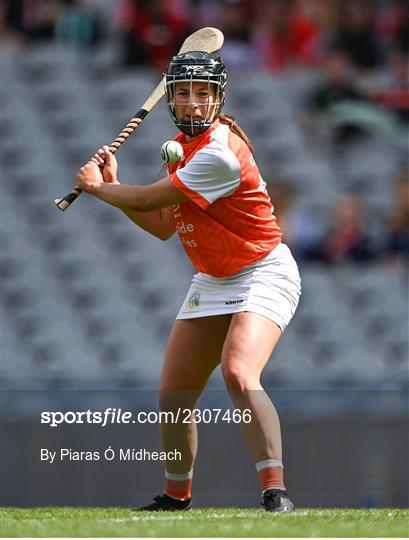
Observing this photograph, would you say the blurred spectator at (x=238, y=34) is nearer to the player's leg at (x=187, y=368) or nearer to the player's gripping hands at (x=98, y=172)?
the player's gripping hands at (x=98, y=172)

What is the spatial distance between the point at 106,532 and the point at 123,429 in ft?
9.62

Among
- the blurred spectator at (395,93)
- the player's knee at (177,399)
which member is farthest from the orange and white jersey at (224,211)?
the blurred spectator at (395,93)

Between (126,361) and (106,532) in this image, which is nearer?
(106,532)

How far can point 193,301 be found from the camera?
Result: 6234mm

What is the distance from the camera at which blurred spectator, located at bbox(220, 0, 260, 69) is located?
11719 millimetres

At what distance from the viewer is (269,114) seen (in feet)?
38.9

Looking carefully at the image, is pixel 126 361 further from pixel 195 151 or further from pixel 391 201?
pixel 195 151

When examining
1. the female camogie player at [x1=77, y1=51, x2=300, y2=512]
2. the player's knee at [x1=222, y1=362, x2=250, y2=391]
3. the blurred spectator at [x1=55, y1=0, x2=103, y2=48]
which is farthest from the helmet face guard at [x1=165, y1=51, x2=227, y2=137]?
the blurred spectator at [x1=55, y1=0, x2=103, y2=48]

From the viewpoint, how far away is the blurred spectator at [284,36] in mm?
11945

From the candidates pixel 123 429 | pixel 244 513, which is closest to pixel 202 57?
pixel 244 513

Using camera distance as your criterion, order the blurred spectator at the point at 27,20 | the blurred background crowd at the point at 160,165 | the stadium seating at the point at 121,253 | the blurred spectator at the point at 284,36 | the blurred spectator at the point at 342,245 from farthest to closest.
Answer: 1. the blurred spectator at the point at 284,36
2. the blurred spectator at the point at 27,20
3. the blurred spectator at the point at 342,245
4. the blurred background crowd at the point at 160,165
5. the stadium seating at the point at 121,253

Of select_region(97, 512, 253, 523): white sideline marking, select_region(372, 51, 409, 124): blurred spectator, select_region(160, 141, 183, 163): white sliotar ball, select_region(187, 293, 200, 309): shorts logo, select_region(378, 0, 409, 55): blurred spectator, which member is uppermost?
select_region(160, 141, 183, 163): white sliotar ball

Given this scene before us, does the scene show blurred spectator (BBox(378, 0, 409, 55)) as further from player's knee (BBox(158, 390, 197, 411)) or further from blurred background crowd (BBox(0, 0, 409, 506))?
player's knee (BBox(158, 390, 197, 411))

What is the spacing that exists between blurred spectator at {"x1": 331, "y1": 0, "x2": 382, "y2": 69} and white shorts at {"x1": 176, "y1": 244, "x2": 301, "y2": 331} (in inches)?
236
